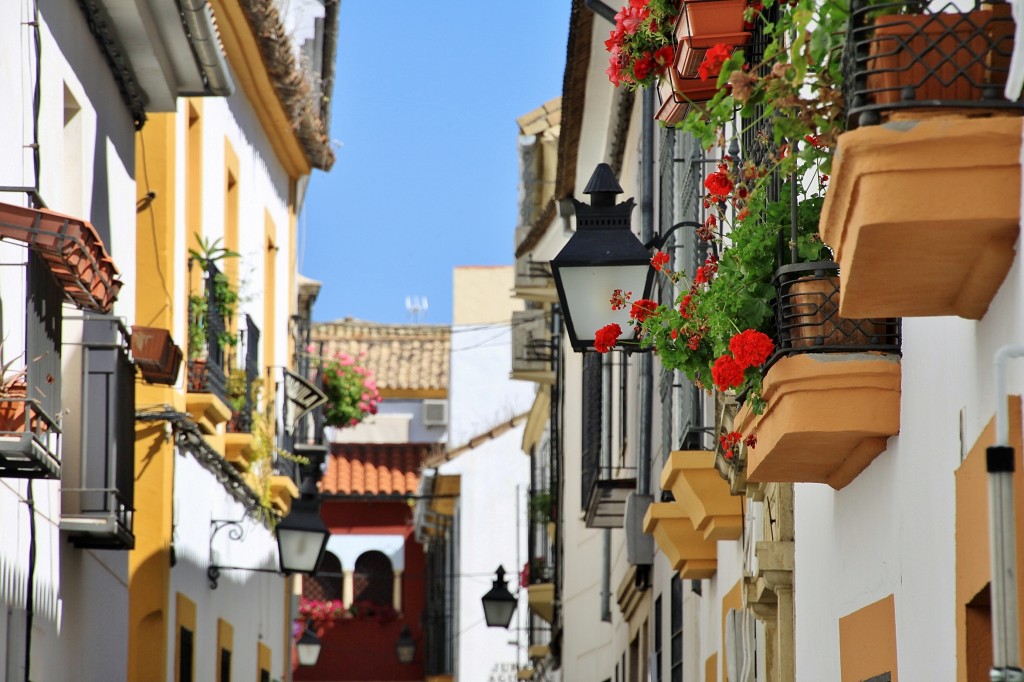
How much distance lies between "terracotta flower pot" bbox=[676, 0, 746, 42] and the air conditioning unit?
39.4m

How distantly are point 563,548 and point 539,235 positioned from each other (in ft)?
14.1

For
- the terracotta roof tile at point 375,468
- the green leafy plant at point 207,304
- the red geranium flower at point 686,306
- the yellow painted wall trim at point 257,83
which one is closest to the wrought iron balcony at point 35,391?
the red geranium flower at point 686,306

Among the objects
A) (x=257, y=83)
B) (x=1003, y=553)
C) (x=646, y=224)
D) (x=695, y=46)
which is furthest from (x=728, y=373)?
(x=257, y=83)

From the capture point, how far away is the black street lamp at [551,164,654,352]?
24.9 feet

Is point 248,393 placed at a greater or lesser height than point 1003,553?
greater

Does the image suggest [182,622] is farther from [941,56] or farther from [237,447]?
[941,56]

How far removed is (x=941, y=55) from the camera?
12.6 ft

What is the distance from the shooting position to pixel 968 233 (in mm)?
3797

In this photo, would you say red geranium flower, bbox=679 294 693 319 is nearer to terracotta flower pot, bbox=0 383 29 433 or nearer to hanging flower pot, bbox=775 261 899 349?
hanging flower pot, bbox=775 261 899 349

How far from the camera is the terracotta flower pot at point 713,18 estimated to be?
21.9 feet

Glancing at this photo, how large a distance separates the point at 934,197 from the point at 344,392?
19.6 m

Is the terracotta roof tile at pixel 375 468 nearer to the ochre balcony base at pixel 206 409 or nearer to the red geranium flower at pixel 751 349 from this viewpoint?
the ochre balcony base at pixel 206 409

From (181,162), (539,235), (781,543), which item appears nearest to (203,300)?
(181,162)

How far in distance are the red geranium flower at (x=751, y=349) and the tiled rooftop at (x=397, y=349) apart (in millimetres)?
40309
